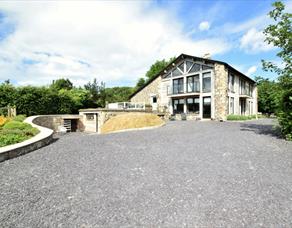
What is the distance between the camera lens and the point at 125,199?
10.5 ft

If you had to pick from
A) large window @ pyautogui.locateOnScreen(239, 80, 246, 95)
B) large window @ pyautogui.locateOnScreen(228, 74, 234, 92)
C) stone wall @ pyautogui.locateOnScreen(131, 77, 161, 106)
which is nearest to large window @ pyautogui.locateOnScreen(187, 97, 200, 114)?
large window @ pyautogui.locateOnScreen(228, 74, 234, 92)

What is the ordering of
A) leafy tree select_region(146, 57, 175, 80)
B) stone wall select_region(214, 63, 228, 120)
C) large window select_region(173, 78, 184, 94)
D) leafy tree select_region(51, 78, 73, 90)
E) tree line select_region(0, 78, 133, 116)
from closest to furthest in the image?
tree line select_region(0, 78, 133, 116)
stone wall select_region(214, 63, 228, 120)
large window select_region(173, 78, 184, 94)
leafy tree select_region(51, 78, 73, 90)
leafy tree select_region(146, 57, 175, 80)

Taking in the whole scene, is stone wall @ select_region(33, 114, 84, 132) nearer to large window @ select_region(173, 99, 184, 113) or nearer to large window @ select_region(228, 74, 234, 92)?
large window @ select_region(173, 99, 184, 113)

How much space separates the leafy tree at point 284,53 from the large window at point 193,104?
43.9 ft

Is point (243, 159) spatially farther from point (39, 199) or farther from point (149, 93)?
point (149, 93)

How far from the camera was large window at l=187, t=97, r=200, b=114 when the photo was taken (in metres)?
22.4

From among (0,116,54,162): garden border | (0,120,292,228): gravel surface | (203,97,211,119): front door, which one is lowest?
(0,120,292,228): gravel surface

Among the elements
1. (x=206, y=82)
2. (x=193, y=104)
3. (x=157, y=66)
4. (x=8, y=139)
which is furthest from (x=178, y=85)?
(x=157, y=66)

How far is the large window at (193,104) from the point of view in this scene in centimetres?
2235

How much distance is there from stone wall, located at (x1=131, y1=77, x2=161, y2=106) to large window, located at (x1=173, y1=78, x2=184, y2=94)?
107 inches

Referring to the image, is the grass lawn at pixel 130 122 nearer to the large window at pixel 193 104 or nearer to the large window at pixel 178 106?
the large window at pixel 193 104

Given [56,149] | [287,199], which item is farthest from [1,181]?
[287,199]

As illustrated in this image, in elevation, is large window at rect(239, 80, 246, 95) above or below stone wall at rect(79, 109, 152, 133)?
above

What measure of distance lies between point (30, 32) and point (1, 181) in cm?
1188
